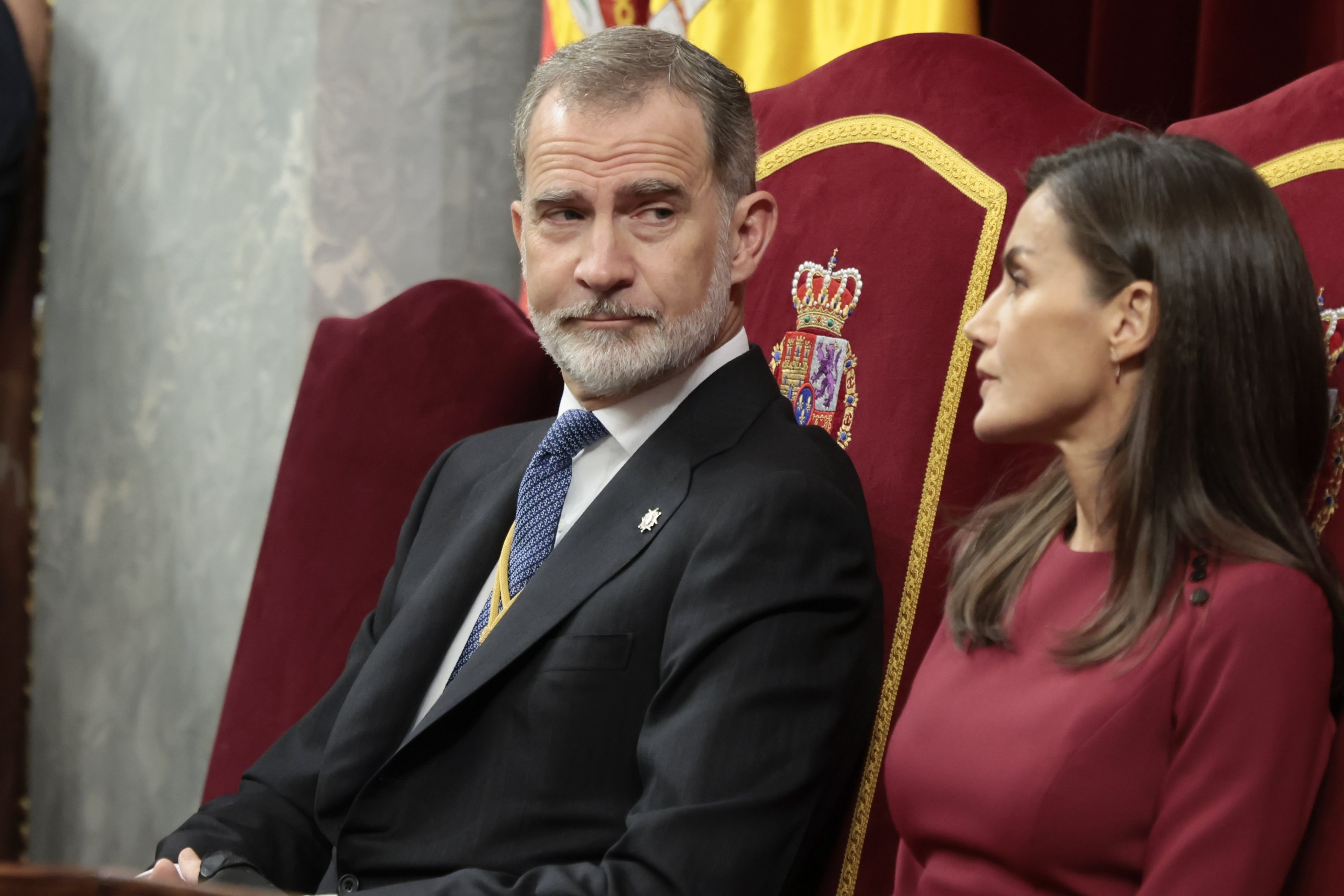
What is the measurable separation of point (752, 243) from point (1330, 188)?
1.93 feet

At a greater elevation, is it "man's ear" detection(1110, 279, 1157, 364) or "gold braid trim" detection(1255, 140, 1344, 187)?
"gold braid trim" detection(1255, 140, 1344, 187)

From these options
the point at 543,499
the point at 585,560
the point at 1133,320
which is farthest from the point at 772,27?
the point at 1133,320

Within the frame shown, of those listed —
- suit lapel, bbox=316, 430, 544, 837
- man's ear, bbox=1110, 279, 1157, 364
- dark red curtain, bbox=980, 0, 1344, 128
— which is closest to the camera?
man's ear, bbox=1110, 279, 1157, 364

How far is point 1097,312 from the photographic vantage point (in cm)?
114

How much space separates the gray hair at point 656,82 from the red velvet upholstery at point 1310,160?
0.45 m

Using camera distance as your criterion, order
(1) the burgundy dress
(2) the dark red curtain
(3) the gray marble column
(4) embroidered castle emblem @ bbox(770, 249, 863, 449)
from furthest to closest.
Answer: (3) the gray marble column < (2) the dark red curtain < (4) embroidered castle emblem @ bbox(770, 249, 863, 449) < (1) the burgundy dress

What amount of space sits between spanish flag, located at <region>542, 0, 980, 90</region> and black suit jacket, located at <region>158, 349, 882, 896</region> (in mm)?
799

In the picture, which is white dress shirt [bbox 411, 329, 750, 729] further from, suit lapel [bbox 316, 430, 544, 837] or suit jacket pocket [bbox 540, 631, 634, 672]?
suit jacket pocket [bbox 540, 631, 634, 672]

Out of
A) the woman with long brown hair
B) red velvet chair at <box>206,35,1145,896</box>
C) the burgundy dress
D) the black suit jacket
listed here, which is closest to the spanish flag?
red velvet chair at <box>206,35,1145,896</box>

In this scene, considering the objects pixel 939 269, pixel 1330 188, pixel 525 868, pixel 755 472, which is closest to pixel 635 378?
pixel 755 472

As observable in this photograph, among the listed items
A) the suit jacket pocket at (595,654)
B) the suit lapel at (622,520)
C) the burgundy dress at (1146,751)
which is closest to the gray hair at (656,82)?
the suit lapel at (622,520)

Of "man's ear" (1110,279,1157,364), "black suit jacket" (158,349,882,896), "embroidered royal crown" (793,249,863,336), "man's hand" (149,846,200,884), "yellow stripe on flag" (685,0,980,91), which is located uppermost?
"yellow stripe on flag" (685,0,980,91)

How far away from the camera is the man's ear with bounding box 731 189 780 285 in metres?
1.58

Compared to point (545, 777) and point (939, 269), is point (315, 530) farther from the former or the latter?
point (939, 269)
